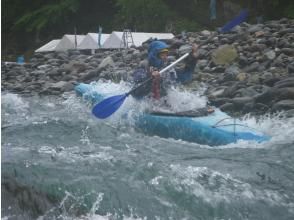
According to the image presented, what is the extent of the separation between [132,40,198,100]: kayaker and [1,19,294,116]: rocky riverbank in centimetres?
112

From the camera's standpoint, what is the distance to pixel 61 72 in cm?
1256

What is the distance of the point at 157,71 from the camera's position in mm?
5855

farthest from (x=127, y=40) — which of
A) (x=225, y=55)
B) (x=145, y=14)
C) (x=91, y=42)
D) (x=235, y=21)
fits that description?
(x=235, y=21)

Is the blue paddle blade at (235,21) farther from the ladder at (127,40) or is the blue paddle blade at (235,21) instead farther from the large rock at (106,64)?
the ladder at (127,40)

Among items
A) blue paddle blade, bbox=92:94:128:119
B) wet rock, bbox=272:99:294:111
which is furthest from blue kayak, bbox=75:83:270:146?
Result: wet rock, bbox=272:99:294:111

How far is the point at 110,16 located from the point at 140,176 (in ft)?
66.1

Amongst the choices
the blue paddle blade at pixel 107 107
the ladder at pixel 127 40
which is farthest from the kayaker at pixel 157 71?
the ladder at pixel 127 40

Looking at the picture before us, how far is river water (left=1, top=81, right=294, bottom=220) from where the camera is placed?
336 cm

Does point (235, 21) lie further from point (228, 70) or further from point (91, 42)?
point (91, 42)

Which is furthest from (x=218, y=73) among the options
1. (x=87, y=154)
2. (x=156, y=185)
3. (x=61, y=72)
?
(x=156, y=185)

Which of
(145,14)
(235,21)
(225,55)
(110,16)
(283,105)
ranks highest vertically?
(235,21)

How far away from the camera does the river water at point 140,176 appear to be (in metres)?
3.36

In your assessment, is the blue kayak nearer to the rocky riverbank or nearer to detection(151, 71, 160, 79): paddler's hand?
detection(151, 71, 160, 79): paddler's hand

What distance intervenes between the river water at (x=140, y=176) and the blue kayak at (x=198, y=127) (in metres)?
0.09
